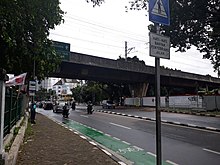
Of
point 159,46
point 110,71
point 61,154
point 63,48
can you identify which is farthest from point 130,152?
point 110,71

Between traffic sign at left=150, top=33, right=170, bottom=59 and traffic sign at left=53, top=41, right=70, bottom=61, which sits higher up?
traffic sign at left=53, top=41, right=70, bottom=61

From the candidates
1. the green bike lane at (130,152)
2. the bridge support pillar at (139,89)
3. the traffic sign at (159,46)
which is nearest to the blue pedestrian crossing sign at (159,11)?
the traffic sign at (159,46)

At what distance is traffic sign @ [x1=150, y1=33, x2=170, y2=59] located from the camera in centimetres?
508

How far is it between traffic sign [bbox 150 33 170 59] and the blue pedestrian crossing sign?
34cm

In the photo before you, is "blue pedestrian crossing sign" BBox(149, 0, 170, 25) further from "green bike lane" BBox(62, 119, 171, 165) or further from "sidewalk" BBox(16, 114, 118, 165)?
"green bike lane" BBox(62, 119, 171, 165)

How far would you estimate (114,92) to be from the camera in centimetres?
7006

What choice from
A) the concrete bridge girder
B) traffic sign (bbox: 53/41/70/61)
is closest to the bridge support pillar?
the concrete bridge girder

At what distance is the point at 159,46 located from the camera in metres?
5.20

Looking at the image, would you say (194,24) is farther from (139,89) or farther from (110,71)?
(139,89)

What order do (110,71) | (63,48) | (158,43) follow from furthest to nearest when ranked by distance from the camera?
(110,71)
(63,48)
(158,43)

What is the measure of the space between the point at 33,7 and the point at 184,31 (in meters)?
14.0

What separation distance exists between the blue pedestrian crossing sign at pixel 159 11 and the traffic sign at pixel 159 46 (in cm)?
34

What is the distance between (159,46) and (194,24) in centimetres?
1552

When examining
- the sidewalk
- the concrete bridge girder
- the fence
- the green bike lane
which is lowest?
A: the green bike lane
